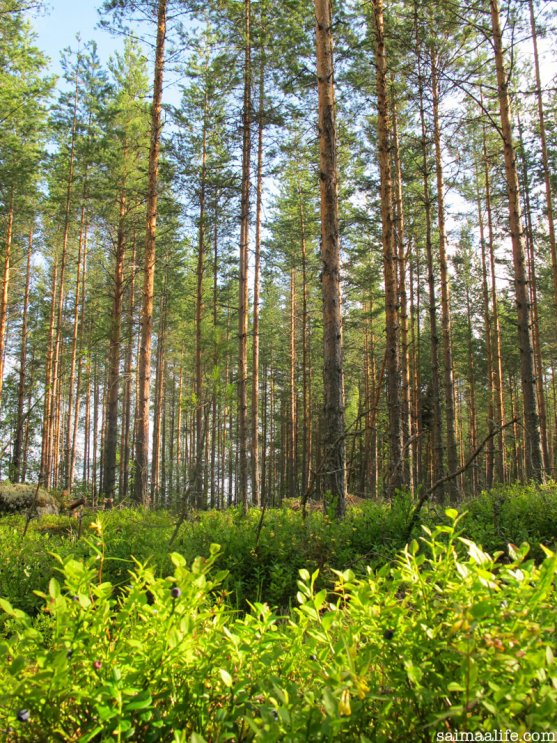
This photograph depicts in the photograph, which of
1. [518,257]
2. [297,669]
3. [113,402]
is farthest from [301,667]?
[113,402]

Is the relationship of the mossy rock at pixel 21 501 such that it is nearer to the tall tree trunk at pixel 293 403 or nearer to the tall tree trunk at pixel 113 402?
the tall tree trunk at pixel 113 402

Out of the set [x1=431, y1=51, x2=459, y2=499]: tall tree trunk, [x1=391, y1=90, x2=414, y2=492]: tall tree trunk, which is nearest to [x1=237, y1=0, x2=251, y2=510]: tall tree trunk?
[x1=391, y1=90, x2=414, y2=492]: tall tree trunk

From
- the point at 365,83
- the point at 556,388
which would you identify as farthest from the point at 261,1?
the point at 556,388

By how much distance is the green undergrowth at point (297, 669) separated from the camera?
103 centimetres

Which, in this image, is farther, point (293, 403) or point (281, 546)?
point (293, 403)

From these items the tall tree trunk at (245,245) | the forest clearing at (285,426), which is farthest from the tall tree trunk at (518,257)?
the tall tree trunk at (245,245)

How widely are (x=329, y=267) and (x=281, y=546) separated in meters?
4.48

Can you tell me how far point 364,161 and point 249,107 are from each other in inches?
272

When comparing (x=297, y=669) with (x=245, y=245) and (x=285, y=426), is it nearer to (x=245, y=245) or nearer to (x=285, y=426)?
(x=245, y=245)

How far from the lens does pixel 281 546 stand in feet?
15.5

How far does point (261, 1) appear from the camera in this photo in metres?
14.6

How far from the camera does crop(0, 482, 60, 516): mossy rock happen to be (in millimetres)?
11070

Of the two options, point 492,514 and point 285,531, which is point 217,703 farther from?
point 492,514

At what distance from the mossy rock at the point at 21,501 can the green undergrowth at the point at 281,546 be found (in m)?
5.78
